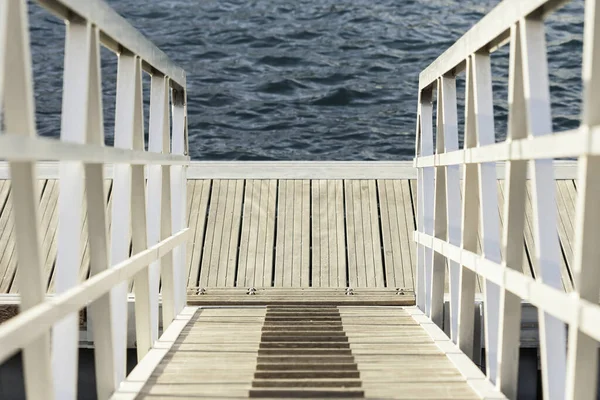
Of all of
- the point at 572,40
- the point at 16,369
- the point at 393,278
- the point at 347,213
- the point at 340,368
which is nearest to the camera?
the point at 340,368

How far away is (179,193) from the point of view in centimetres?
412

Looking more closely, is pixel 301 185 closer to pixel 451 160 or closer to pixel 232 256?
pixel 232 256

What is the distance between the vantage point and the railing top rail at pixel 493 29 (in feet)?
6.79

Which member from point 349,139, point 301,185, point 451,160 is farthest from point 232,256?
point 349,139

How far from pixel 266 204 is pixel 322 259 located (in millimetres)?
679

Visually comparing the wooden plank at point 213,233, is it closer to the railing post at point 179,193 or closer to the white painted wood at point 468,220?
the railing post at point 179,193

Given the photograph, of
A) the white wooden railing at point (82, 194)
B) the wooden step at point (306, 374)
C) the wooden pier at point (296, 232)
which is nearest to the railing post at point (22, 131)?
the white wooden railing at point (82, 194)

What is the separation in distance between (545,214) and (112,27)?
1.20 meters

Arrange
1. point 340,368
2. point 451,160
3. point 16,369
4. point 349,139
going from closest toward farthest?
1. point 340,368
2. point 451,160
3. point 16,369
4. point 349,139

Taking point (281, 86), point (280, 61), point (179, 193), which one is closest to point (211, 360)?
point (179, 193)

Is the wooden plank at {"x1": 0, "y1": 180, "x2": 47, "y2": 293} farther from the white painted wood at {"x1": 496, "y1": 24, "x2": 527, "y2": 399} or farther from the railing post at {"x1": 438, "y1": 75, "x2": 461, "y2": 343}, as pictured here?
the white painted wood at {"x1": 496, "y1": 24, "x2": 527, "y2": 399}

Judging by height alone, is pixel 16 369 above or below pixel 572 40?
below

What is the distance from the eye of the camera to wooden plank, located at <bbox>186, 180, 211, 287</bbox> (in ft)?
17.3

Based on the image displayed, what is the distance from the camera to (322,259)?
537cm
